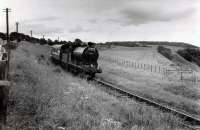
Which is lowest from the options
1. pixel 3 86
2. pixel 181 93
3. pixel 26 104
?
pixel 181 93

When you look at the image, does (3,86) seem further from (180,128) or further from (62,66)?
(62,66)

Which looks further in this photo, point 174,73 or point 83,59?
point 174,73

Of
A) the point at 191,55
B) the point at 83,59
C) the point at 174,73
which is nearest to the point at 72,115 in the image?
the point at 83,59

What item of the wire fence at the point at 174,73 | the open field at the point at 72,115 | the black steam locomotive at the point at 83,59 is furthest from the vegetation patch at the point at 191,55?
the open field at the point at 72,115

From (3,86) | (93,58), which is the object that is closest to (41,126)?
(3,86)

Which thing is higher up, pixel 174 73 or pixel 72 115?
pixel 72 115

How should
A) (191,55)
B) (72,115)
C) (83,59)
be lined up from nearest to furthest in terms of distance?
(72,115) < (83,59) < (191,55)

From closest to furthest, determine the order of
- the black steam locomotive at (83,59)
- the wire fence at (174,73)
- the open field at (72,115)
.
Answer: the open field at (72,115) → the black steam locomotive at (83,59) → the wire fence at (174,73)

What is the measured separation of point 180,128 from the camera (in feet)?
32.2

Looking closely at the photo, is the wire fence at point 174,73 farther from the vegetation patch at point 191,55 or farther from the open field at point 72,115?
the vegetation patch at point 191,55

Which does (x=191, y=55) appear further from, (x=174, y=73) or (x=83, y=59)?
(x=83, y=59)

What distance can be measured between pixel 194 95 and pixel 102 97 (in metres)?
7.71

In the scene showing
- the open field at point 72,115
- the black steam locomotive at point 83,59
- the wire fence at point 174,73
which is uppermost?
the black steam locomotive at point 83,59

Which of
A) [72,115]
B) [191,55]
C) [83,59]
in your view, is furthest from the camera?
[191,55]
